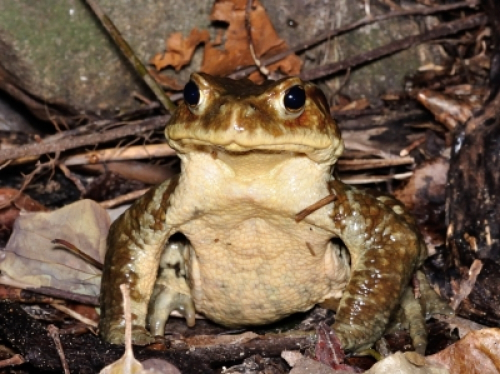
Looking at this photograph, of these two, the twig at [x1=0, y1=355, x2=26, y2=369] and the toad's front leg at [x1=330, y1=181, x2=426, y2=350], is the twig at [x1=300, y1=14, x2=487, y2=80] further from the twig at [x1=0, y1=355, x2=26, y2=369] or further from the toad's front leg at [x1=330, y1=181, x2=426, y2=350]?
the twig at [x1=0, y1=355, x2=26, y2=369]

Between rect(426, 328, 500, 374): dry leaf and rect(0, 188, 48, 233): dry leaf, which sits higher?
rect(0, 188, 48, 233): dry leaf

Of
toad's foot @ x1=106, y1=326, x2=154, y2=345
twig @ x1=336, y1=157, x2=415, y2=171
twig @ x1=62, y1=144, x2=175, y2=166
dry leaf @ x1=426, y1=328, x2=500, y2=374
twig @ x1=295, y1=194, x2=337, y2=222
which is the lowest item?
dry leaf @ x1=426, y1=328, x2=500, y2=374

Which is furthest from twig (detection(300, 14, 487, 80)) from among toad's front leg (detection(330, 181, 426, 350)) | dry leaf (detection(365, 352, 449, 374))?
dry leaf (detection(365, 352, 449, 374))

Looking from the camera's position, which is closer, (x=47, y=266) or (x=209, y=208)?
(x=209, y=208)

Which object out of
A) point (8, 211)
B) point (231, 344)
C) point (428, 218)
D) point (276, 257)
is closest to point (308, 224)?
point (276, 257)

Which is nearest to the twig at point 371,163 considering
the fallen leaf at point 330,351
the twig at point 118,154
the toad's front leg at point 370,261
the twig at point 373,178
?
the twig at point 373,178

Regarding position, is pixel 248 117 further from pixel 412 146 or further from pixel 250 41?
pixel 250 41

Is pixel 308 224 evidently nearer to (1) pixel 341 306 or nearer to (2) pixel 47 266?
(1) pixel 341 306
